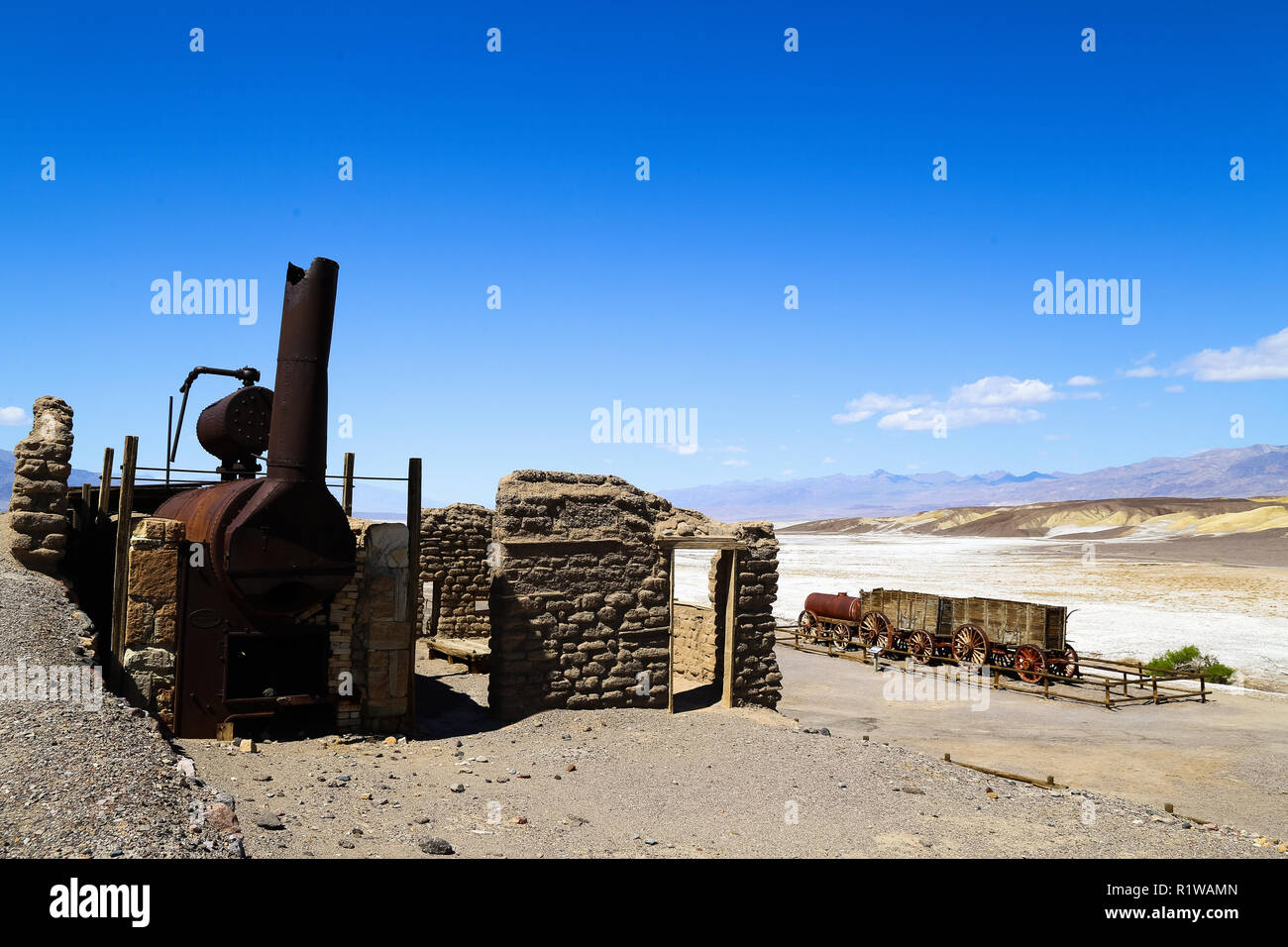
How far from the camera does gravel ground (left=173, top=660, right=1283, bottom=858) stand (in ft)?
25.8

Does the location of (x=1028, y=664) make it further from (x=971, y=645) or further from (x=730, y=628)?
(x=730, y=628)

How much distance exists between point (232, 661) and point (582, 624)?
4.74 metres

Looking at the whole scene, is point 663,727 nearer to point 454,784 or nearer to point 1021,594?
point 454,784

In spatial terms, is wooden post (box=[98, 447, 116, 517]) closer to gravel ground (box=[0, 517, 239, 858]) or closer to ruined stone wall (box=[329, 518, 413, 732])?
gravel ground (box=[0, 517, 239, 858])

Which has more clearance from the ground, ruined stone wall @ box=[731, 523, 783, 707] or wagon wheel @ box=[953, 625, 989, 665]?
ruined stone wall @ box=[731, 523, 783, 707]

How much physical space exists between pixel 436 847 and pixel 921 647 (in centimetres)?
1819

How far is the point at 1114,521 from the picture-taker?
362 ft

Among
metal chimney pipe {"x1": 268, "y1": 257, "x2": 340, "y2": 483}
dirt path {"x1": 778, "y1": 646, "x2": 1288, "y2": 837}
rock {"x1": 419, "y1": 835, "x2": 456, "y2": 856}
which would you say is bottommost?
dirt path {"x1": 778, "y1": 646, "x2": 1288, "y2": 837}

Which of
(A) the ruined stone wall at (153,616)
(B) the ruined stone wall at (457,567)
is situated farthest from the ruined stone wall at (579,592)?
(B) the ruined stone wall at (457,567)

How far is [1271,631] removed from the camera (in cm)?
2631

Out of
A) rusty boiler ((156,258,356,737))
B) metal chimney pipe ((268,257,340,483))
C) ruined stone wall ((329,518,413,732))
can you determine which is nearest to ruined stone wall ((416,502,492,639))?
ruined stone wall ((329,518,413,732))

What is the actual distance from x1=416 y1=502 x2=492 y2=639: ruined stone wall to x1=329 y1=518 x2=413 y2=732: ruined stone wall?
24.5ft
